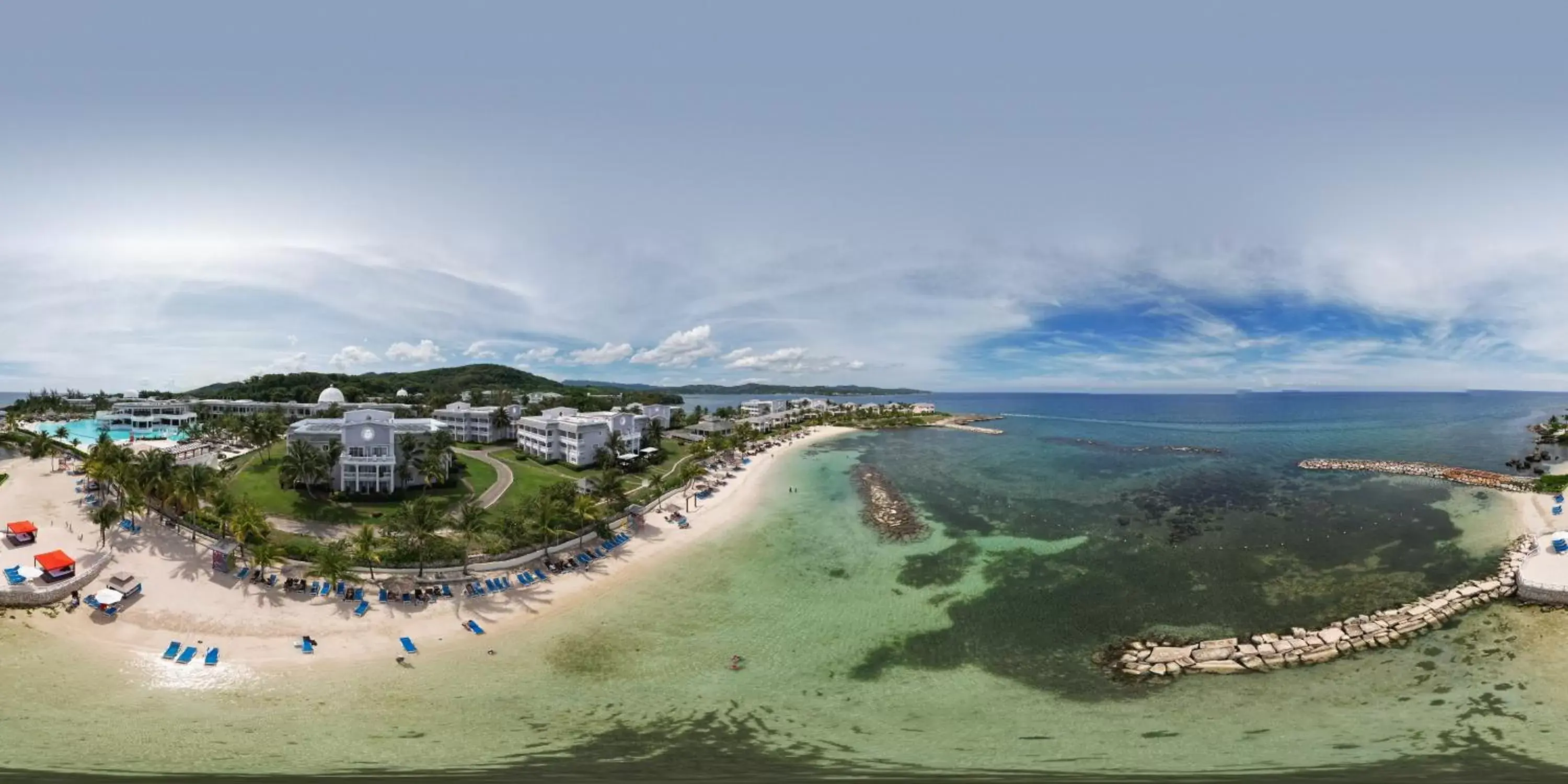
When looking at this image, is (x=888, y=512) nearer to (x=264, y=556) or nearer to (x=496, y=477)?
(x=496, y=477)

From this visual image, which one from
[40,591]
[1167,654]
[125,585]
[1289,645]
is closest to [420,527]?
[125,585]

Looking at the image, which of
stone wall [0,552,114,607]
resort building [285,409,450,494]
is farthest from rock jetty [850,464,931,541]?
stone wall [0,552,114,607]

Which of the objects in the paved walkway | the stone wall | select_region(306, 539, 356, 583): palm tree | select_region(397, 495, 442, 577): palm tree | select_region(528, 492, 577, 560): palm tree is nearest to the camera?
the stone wall

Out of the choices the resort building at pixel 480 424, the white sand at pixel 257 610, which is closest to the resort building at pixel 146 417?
the resort building at pixel 480 424

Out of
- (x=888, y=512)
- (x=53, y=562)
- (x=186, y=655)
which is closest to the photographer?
(x=186, y=655)

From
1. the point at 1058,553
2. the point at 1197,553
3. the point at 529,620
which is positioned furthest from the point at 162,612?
the point at 1197,553

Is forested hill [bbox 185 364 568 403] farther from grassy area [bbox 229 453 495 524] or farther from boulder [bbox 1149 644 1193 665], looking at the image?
boulder [bbox 1149 644 1193 665]

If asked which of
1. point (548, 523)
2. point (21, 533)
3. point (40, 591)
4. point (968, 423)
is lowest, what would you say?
point (40, 591)
